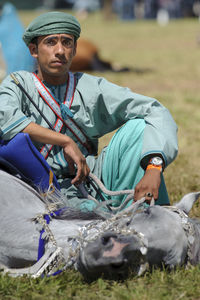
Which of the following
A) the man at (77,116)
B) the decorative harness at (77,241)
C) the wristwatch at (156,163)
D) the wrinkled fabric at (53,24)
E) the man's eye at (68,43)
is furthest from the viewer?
the man's eye at (68,43)

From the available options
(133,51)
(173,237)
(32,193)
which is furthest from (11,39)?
(133,51)

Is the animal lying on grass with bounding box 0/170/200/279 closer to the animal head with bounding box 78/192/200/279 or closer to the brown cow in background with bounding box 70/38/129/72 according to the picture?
the animal head with bounding box 78/192/200/279

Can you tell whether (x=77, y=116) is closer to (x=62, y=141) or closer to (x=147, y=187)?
(x=62, y=141)

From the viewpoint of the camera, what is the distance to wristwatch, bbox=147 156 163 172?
3076mm

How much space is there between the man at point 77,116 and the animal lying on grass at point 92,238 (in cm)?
38

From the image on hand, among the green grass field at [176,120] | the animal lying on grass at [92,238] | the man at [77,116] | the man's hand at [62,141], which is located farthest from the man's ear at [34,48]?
the green grass field at [176,120]

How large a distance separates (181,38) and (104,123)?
58.0ft

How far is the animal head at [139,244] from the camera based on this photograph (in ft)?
7.93

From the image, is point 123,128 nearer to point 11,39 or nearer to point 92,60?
point 11,39

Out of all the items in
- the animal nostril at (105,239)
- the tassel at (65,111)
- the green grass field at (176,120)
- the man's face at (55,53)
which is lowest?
the green grass field at (176,120)

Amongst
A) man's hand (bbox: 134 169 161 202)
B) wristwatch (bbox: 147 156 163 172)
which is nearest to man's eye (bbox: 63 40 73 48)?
wristwatch (bbox: 147 156 163 172)

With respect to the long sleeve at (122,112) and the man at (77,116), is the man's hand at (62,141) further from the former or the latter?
the long sleeve at (122,112)

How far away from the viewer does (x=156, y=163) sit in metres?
3.08

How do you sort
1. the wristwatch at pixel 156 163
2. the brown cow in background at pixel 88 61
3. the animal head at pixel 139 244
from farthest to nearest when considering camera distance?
1. the brown cow in background at pixel 88 61
2. the wristwatch at pixel 156 163
3. the animal head at pixel 139 244
